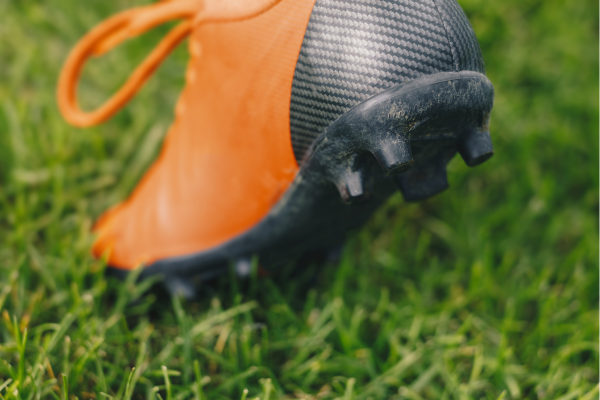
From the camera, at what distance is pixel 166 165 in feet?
3.48

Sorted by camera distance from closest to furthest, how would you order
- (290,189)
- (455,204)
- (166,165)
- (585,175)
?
(290,189), (166,165), (455,204), (585,175)

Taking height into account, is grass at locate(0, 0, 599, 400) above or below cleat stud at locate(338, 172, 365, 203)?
below

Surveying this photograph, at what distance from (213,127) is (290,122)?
0.66 feet

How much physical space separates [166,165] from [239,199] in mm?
233

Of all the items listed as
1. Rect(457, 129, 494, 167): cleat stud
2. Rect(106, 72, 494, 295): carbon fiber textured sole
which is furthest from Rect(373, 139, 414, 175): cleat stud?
Rect(457, 129, 494, 167): cleat stud

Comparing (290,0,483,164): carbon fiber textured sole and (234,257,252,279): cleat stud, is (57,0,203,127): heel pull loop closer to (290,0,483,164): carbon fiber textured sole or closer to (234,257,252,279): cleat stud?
(290,0,483,164): carbon fiber textured sole

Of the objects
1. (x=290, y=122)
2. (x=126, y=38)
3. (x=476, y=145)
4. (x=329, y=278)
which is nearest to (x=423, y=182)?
(x=476, y=145)

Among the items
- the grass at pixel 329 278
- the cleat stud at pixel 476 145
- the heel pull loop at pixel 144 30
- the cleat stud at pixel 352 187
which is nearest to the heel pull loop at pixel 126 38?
the heel pull loop at pixel 144 30

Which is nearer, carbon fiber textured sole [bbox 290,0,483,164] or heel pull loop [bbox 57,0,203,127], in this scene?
carbon fiber textured sole [bbox 290,0,483,164]

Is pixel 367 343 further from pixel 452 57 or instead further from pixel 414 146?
Answer: pixel 452 57

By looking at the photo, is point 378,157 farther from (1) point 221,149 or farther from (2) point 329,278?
(2) point 329,278

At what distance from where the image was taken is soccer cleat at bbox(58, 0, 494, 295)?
67 centimetres

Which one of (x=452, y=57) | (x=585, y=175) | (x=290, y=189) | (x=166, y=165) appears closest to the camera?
(x=452, y=57)

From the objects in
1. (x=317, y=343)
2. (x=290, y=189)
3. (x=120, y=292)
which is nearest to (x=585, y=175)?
(x=317, y=343)
